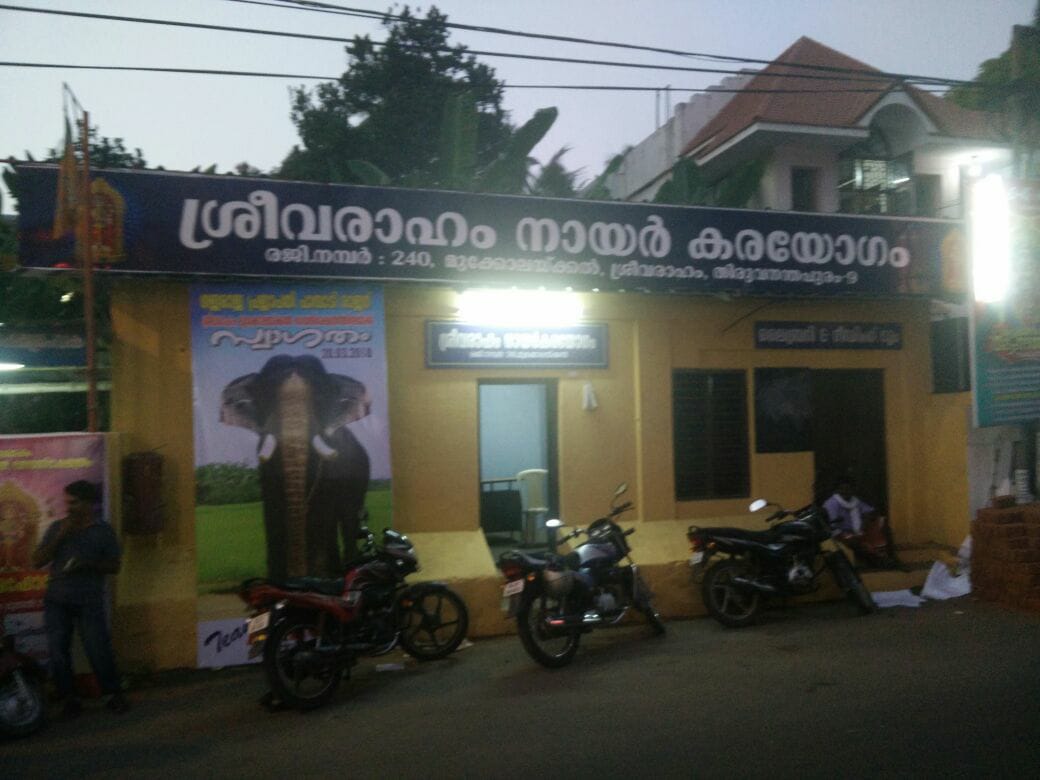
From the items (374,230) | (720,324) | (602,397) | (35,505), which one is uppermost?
(374,230)

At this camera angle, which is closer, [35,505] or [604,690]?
[604,690]

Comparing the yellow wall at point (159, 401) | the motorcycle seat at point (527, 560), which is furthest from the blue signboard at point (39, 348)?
the motorcycle seat at point (527, 560)

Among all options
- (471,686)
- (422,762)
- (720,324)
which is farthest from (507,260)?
(422,762)

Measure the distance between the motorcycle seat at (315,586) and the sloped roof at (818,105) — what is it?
11.1 m

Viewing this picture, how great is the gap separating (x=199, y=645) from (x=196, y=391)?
7.38ft

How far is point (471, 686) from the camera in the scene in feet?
23.0

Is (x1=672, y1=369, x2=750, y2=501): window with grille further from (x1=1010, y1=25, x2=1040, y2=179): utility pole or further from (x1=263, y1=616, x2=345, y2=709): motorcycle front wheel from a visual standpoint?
(x1=263, y1=616, x2=345, y2=709): motorcycle front wheel

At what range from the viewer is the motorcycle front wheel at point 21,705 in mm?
6121

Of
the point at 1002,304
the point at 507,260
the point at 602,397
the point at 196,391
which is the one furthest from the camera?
the point at 1002,304

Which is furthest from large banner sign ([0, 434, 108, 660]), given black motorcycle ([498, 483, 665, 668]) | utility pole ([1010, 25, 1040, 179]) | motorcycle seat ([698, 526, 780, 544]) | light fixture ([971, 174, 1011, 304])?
utility pole ([1010, 25, 1040, 179])

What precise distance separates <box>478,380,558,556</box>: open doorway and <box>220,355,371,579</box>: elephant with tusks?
110 inches

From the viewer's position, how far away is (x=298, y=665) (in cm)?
655

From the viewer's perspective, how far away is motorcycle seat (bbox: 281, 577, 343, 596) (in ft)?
22.0

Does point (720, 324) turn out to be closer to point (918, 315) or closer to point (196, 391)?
point (918, 315)
